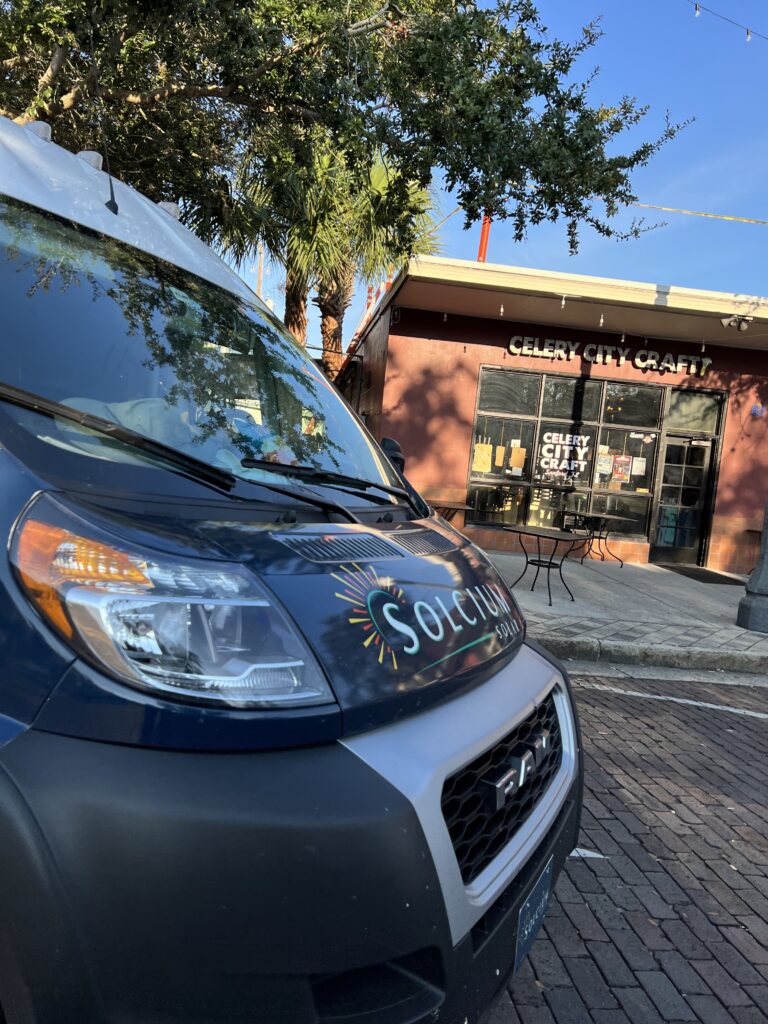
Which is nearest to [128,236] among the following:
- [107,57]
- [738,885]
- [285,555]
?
[285,555]

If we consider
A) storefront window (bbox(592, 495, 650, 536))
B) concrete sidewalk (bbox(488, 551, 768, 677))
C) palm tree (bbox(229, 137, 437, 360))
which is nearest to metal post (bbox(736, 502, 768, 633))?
concrete sidewalk (bbox(488, 551, 768, 677))

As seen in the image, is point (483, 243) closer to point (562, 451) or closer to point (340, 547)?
point (562, 451)

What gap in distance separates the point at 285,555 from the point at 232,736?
1.37 feet

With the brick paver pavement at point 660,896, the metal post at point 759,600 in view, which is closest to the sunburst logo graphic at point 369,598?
the brick paver pavement at point 660,896

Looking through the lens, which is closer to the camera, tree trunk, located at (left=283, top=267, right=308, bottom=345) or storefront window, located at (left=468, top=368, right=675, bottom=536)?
tree trunk, located at (left=283, top=267, right=308, bottom=345)

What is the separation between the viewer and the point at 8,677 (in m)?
1.29

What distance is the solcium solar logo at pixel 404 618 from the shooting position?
155 cm

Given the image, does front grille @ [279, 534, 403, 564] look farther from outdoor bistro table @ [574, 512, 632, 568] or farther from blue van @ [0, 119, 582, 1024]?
outdoor bistro table @ [574, 512, 632, 568]

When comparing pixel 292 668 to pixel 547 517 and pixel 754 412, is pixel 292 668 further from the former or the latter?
pixel 754 412

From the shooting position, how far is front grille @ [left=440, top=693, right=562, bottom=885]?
1.47 meters

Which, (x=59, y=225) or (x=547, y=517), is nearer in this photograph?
(x=59, y=225)

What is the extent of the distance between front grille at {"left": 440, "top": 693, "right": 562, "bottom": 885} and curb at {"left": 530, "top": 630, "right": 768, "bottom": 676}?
4.66 m

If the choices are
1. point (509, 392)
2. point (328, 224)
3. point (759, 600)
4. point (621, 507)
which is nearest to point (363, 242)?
point (328, 224)

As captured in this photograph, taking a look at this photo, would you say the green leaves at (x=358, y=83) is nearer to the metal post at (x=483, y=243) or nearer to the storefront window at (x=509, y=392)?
the storefront window at (x=509, y=392)
